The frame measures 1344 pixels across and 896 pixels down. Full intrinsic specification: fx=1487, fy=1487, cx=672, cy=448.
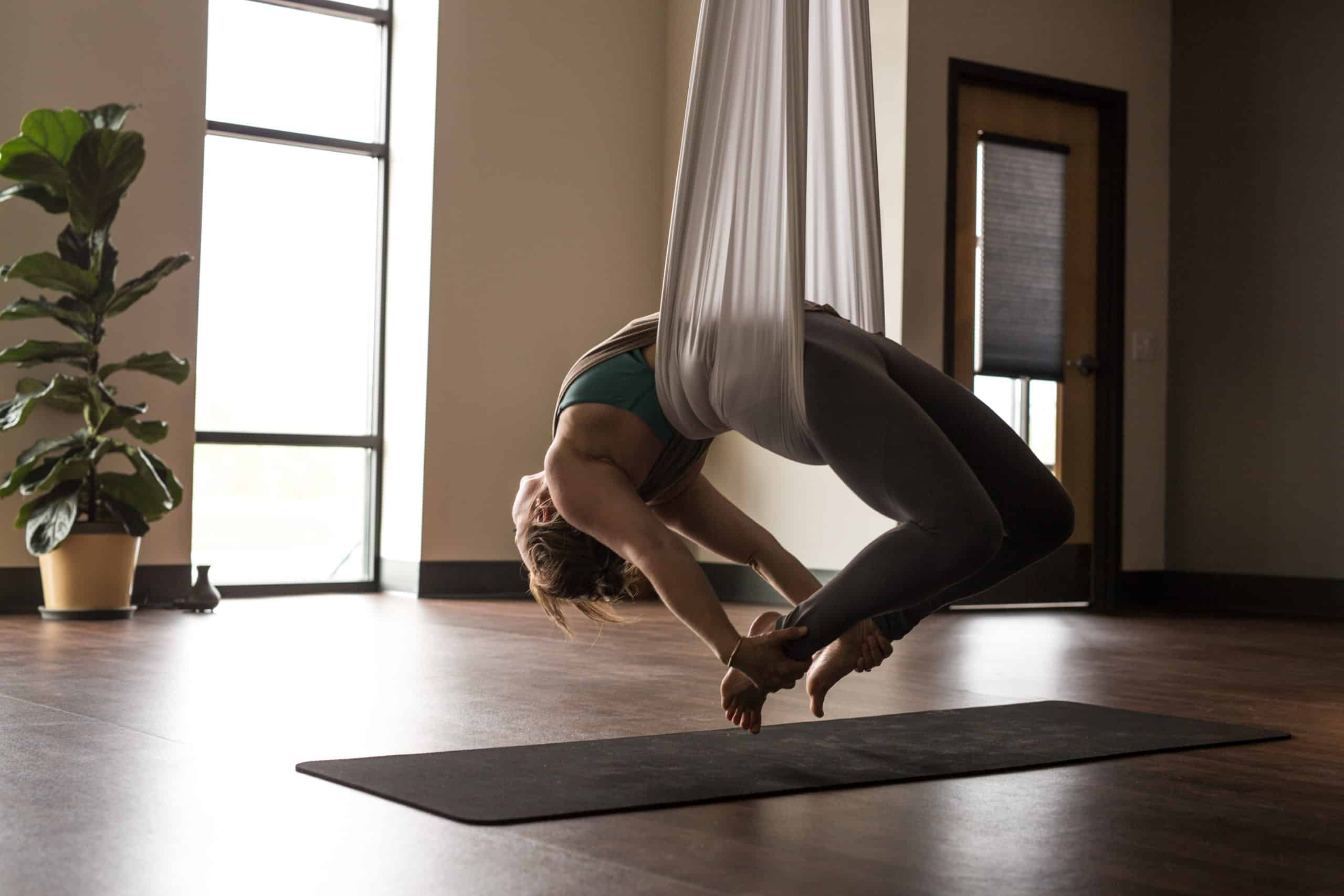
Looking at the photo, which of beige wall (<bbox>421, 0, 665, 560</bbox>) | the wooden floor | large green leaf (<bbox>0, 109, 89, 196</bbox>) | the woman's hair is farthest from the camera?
beige wall (<bbox>421, 0, 665, 560</bbox>)

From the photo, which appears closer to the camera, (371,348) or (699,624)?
(699,624)

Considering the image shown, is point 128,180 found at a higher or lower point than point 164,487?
higher

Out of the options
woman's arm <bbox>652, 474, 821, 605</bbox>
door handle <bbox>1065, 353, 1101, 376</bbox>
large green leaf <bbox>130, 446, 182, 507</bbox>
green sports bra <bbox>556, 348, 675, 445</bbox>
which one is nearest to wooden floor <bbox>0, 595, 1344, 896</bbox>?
woman's arm <bbox>652, 474, 821, 605</bbox>

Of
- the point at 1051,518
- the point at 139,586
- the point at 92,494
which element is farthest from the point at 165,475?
the point at 1051,518

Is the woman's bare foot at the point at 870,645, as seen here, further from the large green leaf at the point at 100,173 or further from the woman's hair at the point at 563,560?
the large green leaf at the point at 100,173

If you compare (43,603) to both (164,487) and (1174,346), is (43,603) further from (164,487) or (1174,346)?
(1174,346)

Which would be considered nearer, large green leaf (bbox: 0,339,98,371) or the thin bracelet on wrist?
the thin bracelet on wrist

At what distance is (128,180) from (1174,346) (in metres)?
4.44

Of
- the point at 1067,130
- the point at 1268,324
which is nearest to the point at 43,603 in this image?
the point at 1067,130

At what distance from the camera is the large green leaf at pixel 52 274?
4.95 meters

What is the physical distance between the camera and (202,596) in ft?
18.1

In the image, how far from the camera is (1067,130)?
639cm

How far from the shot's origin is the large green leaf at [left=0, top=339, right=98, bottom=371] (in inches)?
197

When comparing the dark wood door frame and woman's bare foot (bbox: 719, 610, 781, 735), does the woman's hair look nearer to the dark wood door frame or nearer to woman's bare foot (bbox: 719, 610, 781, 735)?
woman's bare foot (bbox: 719, 610, 781, 735)
